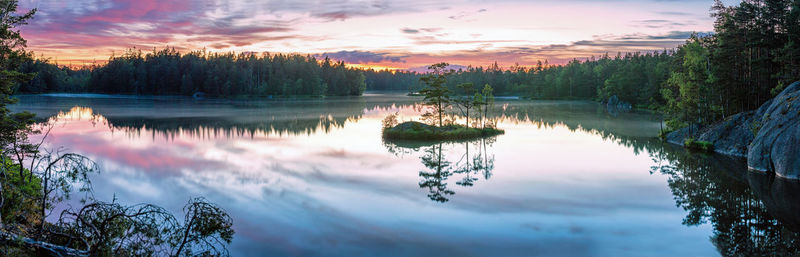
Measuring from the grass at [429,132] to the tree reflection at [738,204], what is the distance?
17.2 metres

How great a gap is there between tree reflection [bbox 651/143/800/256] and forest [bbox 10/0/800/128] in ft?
33.8

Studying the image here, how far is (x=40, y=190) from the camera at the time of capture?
61.0ft

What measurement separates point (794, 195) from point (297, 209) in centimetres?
1991

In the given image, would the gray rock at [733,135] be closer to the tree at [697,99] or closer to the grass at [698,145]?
the grass at [698,145]

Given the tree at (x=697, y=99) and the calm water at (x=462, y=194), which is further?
the tree at (x=697, y=99)

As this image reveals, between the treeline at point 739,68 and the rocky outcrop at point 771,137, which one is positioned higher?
the treeline at point 739,68

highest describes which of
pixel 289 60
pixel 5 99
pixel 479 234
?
pixel 289 60

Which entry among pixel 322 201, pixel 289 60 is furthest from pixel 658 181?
pixel 289 60

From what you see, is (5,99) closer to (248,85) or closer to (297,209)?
(297,209)

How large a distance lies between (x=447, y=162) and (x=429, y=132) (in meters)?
11.8

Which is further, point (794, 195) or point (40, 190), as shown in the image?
point (794, 195)

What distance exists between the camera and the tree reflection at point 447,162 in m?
23.1

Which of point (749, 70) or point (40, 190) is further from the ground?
point (749, 70)

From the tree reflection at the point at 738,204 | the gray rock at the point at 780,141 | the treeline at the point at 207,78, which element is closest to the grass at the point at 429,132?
the tree reflection at the point at 738,204
